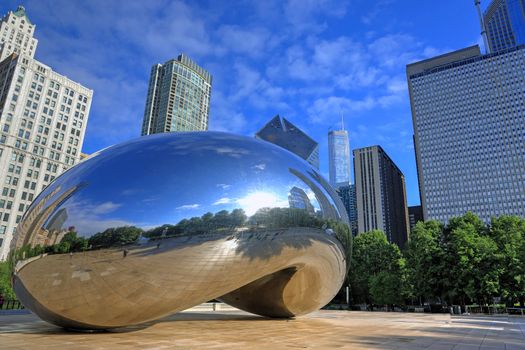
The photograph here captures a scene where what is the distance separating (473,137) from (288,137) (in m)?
123

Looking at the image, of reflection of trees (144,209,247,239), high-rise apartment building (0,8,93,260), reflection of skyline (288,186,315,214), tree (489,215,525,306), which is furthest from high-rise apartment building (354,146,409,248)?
reflection of trees (144,209,247,239)

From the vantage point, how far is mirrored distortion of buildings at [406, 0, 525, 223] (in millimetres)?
139750

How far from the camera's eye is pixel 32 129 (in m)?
90.9

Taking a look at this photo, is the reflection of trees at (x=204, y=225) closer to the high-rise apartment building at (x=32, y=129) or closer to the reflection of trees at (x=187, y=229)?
the reflection of trees at (x=187, y=229)

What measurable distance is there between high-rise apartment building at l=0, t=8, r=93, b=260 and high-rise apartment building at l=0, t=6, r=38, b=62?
1778 inches

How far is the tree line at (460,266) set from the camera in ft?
114

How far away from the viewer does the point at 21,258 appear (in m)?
6.81

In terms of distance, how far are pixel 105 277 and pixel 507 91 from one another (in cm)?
17387

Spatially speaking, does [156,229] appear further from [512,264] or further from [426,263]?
[512,264]

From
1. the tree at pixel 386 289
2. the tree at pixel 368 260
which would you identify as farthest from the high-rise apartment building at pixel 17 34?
the tree at pixel 386 289

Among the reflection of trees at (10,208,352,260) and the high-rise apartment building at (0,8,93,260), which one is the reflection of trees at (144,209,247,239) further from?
the high-rise apartment building at (0,8,93,260)

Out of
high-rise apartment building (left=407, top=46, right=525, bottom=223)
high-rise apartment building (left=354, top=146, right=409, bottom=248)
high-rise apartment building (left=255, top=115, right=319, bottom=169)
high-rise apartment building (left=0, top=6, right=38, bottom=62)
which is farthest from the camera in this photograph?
high-rise apartment building (left=354, top=146, right=409, bottom=248)

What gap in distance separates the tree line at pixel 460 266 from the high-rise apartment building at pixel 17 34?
145m

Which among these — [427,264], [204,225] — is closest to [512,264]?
[427,264]
